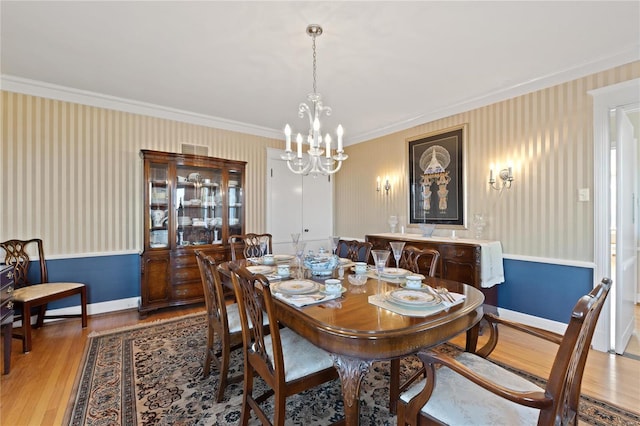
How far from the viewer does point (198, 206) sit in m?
3.78

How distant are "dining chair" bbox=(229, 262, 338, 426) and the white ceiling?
69.5 inches

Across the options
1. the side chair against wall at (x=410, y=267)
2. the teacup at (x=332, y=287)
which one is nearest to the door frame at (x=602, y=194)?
the side chair against wall at (x=410, y=267)

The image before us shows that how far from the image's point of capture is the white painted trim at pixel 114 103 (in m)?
2.93

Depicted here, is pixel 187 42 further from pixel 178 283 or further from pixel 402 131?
pixel 402 131

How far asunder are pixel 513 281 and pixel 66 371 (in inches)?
161

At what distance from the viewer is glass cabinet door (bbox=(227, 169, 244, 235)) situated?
3.97 metres

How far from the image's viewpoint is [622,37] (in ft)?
7.16

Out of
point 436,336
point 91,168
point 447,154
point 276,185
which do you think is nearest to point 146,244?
point 91,168

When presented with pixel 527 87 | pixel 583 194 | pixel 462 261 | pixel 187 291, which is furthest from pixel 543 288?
pixel 187 291

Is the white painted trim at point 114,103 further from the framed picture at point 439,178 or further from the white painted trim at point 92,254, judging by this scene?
the framed picture at point 439,178

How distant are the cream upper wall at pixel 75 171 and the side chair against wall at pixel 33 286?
0.14 m

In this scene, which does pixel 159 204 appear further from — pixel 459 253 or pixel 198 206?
pixel 459 253

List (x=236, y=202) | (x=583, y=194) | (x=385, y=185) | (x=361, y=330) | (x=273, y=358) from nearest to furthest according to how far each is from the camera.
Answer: (x=361, y=330)
(x=273, y=358)
(x=583, y=194)
(x=236, y=202)
(x=385, y=185)

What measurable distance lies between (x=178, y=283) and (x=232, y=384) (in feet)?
6.08
